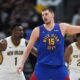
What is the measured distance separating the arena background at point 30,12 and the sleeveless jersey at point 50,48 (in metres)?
6.34

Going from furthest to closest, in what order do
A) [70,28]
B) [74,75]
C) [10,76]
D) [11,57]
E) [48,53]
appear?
1. [74,75]
2. [11,57]
3. [10,76]
4. [70,28]
5. [48,53]

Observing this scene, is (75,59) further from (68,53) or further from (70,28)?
(70,28)

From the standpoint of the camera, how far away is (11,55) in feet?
40.5

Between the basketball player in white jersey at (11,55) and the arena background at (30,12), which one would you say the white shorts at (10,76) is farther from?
the arena background at (30,12)

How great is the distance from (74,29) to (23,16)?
7.89m

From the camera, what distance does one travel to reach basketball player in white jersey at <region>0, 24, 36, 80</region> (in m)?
12.2

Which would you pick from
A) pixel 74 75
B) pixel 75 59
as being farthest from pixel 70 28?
pixel 74 75

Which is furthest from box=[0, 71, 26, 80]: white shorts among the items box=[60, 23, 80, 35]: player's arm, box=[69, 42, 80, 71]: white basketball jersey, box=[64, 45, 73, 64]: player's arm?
box=[60, 23, 80, 35]: player's arm

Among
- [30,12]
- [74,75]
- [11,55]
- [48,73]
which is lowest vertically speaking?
[74,75]

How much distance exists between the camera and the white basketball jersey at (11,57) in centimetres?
1228

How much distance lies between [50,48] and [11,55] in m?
1.95

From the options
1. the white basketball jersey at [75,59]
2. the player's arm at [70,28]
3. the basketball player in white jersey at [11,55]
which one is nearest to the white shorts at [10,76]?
the basketball player in white jersey at [11,55]

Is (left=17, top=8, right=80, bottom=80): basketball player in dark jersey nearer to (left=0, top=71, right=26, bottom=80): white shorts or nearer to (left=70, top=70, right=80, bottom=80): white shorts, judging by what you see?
(left=0, top=71, right=26, bottom=80): white shorts

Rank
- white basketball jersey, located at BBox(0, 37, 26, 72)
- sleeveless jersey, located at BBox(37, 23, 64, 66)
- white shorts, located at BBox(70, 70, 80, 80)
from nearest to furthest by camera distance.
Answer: sleeveless jersey, located at BBox(37, 23, 64, 66) → white basketball jersey, located at BBox(0, 37, 26, 72) → white shorts, located at BBox(70, 70, 80, 80)
